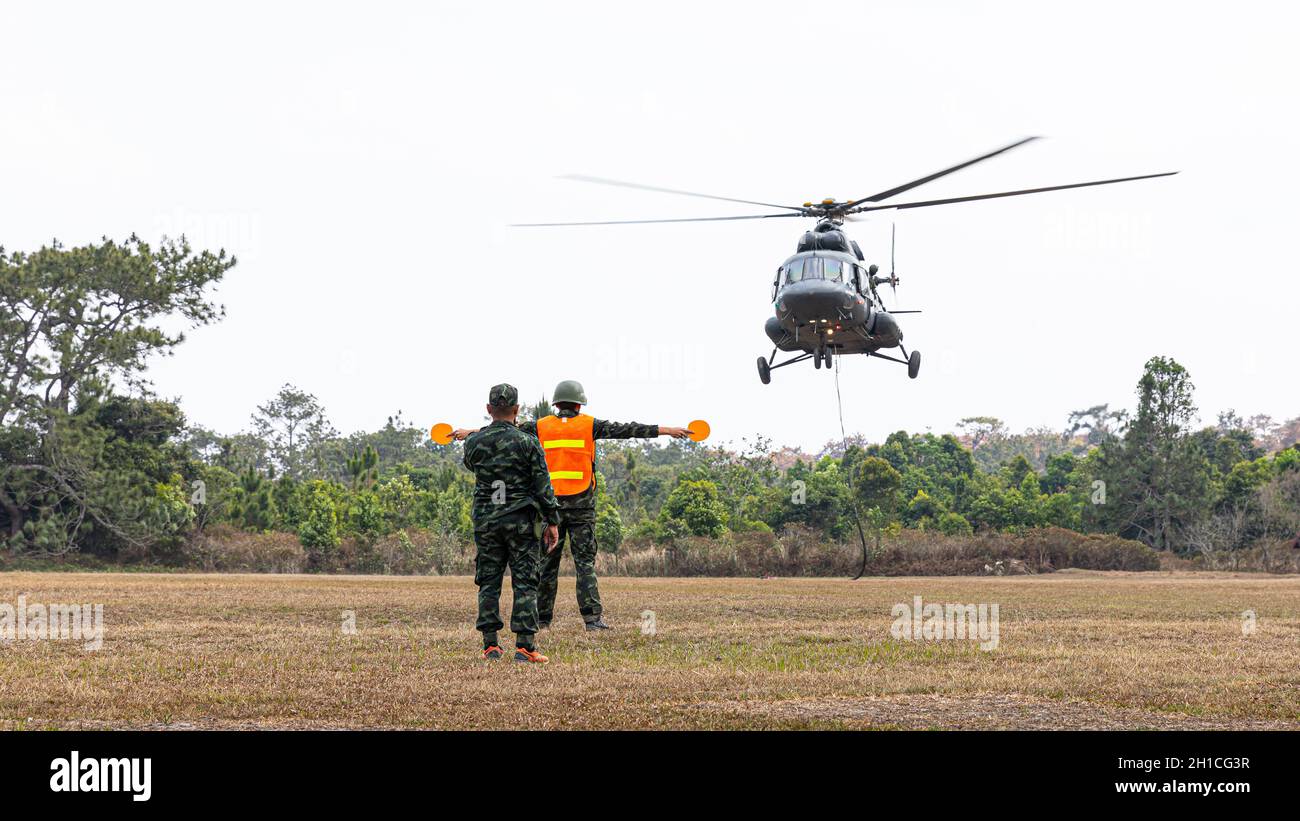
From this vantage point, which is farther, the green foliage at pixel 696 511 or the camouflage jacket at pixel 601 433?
the green foliage at pixel 696 511

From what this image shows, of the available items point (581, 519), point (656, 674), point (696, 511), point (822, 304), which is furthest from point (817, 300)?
point (696, 511)

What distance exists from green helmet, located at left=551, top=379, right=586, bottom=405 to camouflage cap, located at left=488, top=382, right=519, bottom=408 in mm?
1971

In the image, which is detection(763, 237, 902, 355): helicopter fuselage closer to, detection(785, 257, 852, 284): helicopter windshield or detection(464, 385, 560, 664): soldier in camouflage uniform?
detection(785, 257, 852, 284): helicopter windshield

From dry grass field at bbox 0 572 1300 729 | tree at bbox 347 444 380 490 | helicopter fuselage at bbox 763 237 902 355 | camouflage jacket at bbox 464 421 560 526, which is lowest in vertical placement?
dry grass field at bbox 0 572 1300 729

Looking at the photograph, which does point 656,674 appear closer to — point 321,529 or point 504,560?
point 504,560

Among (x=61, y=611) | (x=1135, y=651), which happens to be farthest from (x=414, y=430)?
(x=1135, y=651)

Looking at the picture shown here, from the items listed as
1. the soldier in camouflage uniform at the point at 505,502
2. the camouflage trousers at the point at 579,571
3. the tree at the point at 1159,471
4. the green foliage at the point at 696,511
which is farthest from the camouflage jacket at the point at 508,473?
the tree at the point at 1159,471

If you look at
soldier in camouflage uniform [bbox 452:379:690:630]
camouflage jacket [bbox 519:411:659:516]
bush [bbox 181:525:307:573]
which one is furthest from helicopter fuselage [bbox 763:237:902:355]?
bush [bbox 181:525:307:573]

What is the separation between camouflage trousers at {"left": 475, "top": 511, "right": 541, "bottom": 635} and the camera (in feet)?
35.4

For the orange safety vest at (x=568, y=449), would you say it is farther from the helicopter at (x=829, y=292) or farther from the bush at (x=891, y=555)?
the bush at (x=891, y=555)

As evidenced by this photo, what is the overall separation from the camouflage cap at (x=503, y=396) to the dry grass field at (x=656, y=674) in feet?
7.13

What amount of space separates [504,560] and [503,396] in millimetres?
1426

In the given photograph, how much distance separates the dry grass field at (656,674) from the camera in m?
7.62
